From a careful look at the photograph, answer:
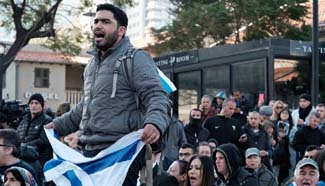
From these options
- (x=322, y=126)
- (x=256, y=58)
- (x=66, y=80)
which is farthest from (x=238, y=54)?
(x=66, y=80)

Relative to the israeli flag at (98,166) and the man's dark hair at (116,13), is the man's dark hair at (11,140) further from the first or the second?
the man's dark hair at (116,13)

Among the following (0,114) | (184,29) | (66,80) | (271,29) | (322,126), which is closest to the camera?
(0,114)

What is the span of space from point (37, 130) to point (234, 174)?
120 inches

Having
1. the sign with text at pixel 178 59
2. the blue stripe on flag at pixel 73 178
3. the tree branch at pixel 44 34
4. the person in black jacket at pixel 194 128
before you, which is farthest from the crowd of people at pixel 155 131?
the tree branch at pixel 44 34

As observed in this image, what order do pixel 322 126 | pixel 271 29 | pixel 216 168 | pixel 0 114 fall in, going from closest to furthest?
pixel 216 168 → pixel 0 114 → pixel 322 126 → pixel 271 29

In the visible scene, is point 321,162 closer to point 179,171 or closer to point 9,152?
point 179,171

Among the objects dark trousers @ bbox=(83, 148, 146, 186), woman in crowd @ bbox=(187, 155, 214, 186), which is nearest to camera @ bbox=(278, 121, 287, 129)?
woman in crowd @ bbox=(187, 155, 214, 186)

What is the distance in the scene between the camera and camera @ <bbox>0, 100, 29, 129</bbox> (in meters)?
11.8

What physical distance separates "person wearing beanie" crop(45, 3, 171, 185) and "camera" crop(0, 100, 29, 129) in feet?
22.6

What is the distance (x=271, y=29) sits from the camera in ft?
102

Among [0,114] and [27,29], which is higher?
[27,29]

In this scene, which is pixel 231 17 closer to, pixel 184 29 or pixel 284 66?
pixel 184 29

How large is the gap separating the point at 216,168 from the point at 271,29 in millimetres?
22924

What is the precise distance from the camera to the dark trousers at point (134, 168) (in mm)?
5098
